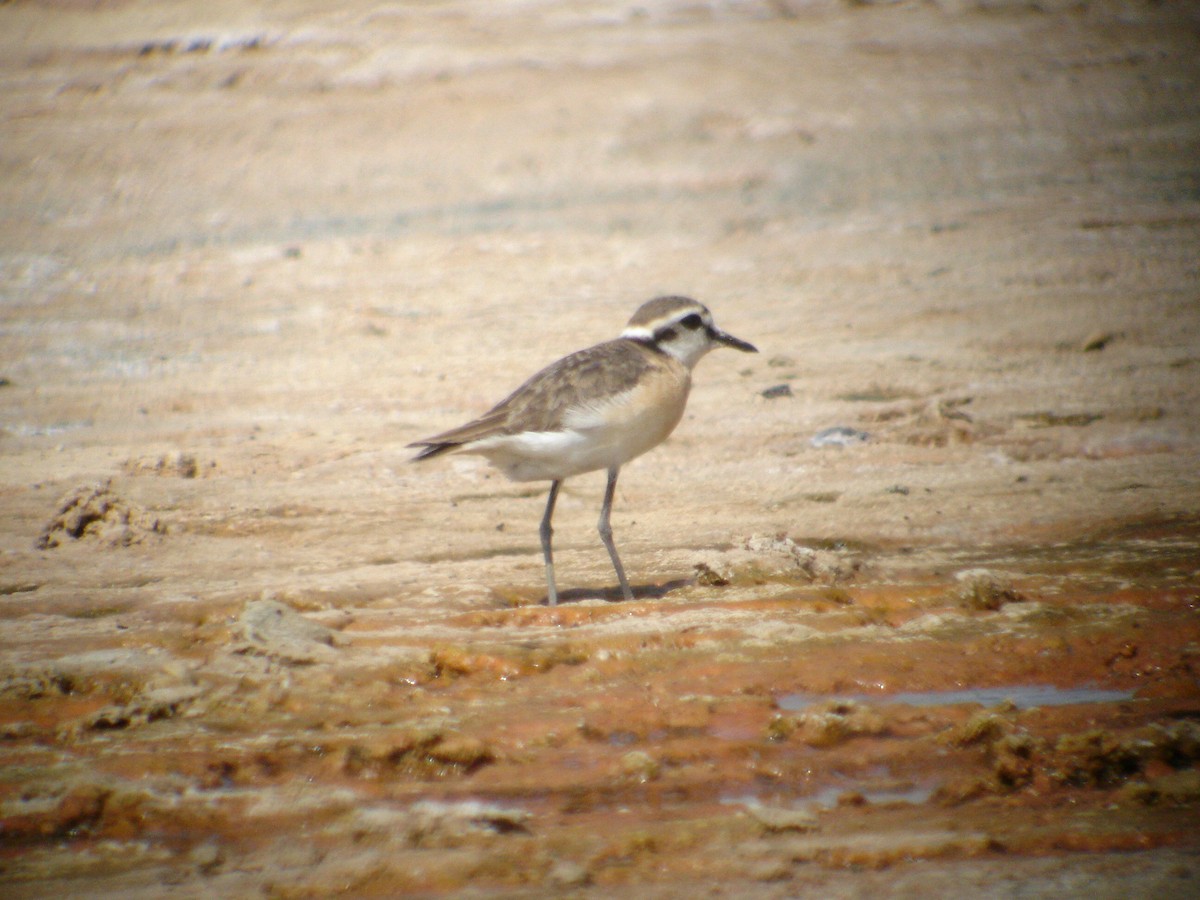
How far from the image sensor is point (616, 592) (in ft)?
19.3

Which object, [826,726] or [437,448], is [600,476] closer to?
[437,448]

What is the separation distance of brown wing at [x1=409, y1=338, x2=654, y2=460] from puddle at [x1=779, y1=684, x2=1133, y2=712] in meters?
1.80

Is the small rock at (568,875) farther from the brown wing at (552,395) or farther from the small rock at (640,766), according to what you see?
the brown wing at (552,395)

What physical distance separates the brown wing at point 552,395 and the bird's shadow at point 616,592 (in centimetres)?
74

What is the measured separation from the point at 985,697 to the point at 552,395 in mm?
2279

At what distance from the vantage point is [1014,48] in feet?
53.1

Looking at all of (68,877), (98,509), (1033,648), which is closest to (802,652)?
(1033,648)

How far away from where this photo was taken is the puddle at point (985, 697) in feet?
14.8

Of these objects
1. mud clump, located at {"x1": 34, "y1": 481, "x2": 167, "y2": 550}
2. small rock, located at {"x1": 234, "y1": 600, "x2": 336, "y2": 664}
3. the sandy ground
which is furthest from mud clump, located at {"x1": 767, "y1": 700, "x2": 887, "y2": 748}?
mud clump, located at {"x1": 34, "y1": 481, "x2": 167, "y2": 550}

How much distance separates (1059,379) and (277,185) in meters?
8.22

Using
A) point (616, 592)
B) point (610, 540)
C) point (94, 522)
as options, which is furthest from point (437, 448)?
point (94, 522)

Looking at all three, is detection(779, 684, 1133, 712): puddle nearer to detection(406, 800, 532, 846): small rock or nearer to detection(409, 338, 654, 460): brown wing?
detection(406, 800, 532, 846): small rock

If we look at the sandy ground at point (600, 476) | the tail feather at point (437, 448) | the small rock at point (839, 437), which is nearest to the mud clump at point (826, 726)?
the sandy ground at point (600, 476)

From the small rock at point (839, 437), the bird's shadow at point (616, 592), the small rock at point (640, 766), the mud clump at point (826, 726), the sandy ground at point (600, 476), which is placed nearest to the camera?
the sandy ground at point (600, 476)
